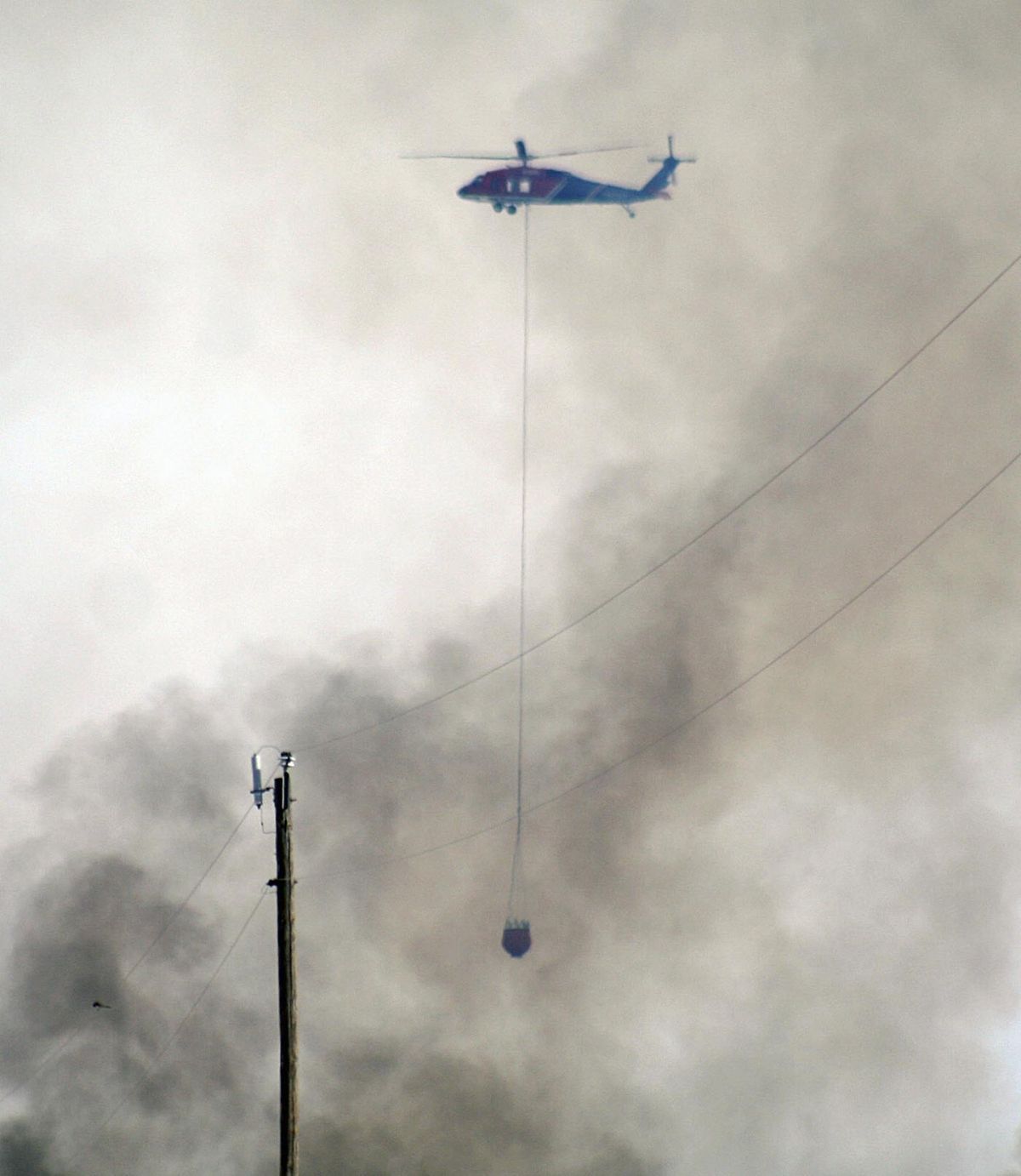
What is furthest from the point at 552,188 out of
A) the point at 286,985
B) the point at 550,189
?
the point at 286,985

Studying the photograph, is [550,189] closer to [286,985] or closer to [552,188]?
[552,188]

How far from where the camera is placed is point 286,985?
67.7 feet

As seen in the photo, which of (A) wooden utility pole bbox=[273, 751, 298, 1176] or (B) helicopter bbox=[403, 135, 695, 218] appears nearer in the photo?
(A) wooden utility pole bbox=[273, 751, 298, 1176]

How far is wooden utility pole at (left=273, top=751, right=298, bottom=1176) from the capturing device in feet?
64.9

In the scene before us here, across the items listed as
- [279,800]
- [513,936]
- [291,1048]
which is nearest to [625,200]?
[513,936]

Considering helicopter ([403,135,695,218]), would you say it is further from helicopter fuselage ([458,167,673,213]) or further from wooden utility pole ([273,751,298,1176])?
wooden utility pole ([273,751,298,1176])

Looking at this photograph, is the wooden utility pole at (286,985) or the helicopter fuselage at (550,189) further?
the helicopter fuselage at (550,189)

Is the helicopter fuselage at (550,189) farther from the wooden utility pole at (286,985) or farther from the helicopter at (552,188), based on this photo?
the wooden utility pole at (286,985)

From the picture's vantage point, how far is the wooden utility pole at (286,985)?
1978cm

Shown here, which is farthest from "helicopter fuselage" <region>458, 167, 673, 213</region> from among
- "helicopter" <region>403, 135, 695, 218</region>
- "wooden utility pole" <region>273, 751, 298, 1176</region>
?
"wooden utility pole" <region>273, 751, 298, 1176</region>

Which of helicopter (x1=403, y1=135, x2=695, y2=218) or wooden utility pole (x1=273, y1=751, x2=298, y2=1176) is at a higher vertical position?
helicopter (x1=403, y1=135, x2=695, y2=218)

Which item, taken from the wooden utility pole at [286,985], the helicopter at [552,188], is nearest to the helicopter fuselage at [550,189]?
the helicopter at [552,188]

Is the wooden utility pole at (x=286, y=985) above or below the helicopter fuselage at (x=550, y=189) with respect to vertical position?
below

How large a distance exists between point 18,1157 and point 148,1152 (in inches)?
210
